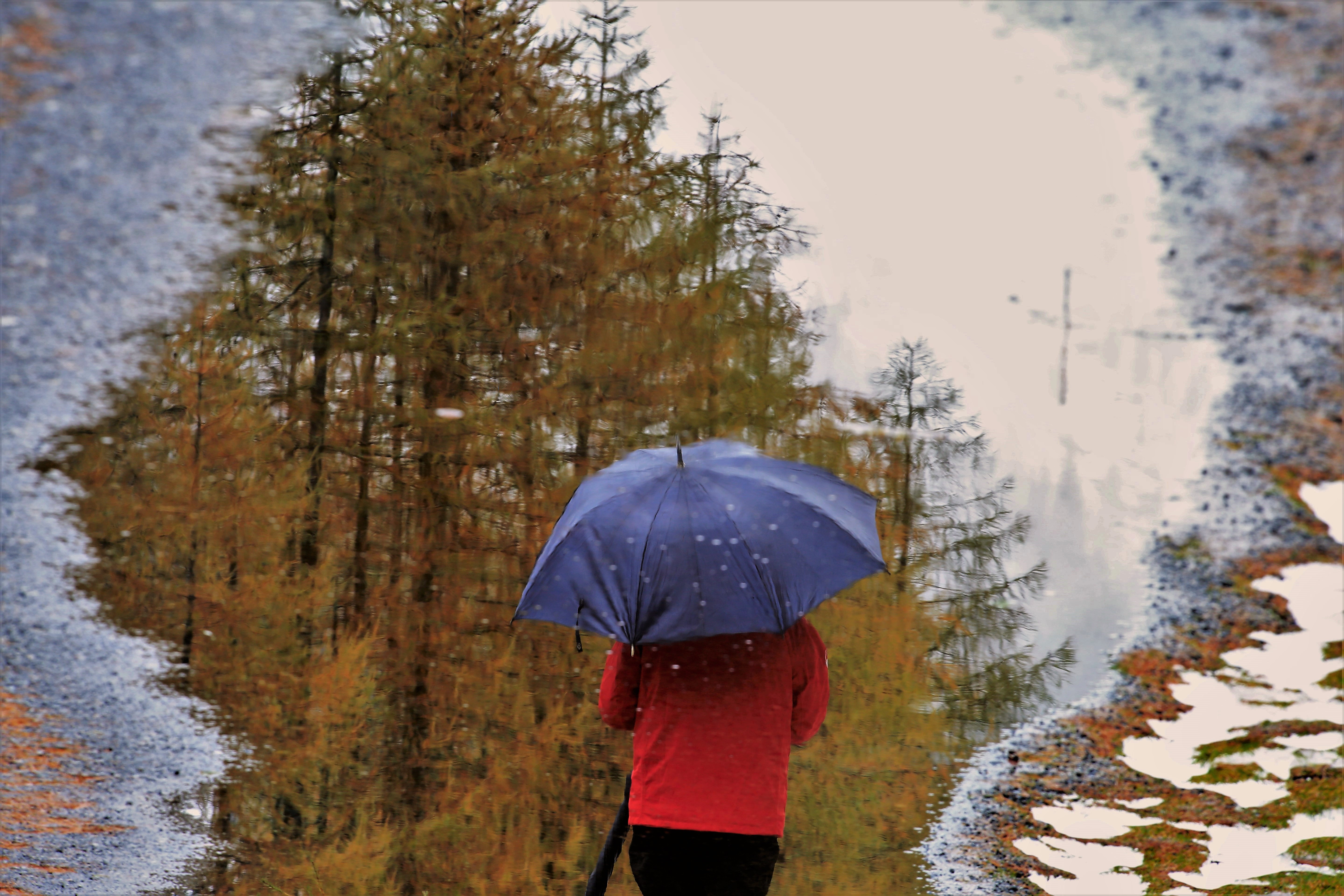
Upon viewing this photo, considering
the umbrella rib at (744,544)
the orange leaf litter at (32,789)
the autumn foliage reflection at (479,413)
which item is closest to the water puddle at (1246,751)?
the autumn foliage reflection at (479,413)

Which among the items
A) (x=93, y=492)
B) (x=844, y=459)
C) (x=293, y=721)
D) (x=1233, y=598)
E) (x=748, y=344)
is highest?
(x=748, y=344)

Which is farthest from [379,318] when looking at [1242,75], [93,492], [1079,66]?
[1242,75]

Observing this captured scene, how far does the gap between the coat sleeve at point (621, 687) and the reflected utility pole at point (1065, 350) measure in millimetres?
7916

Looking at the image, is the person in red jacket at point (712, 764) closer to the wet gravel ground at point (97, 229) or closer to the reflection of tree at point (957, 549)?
the wet gravel ground at point (97, 229)

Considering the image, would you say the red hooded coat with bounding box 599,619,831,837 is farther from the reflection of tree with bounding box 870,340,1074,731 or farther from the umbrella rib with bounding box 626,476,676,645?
the reflection of tree with bounding box 870,340,1074,731

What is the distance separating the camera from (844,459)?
757cm

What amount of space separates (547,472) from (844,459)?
7.59ft

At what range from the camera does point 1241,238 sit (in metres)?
10.3

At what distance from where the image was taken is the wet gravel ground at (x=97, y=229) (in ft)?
21.8

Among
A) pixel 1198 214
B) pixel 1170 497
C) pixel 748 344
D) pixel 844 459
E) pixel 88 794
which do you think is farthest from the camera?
pixel 1198 214

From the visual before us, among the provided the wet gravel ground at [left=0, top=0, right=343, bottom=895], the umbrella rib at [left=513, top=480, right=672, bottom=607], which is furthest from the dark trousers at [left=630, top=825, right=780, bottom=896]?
the wet gravel ground at [left=0, top=0, right=343, bottom=895]

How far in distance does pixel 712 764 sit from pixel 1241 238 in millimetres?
10102

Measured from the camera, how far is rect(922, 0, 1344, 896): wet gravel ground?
29.5 feet

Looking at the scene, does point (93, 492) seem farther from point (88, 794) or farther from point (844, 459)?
point (844, 459)
